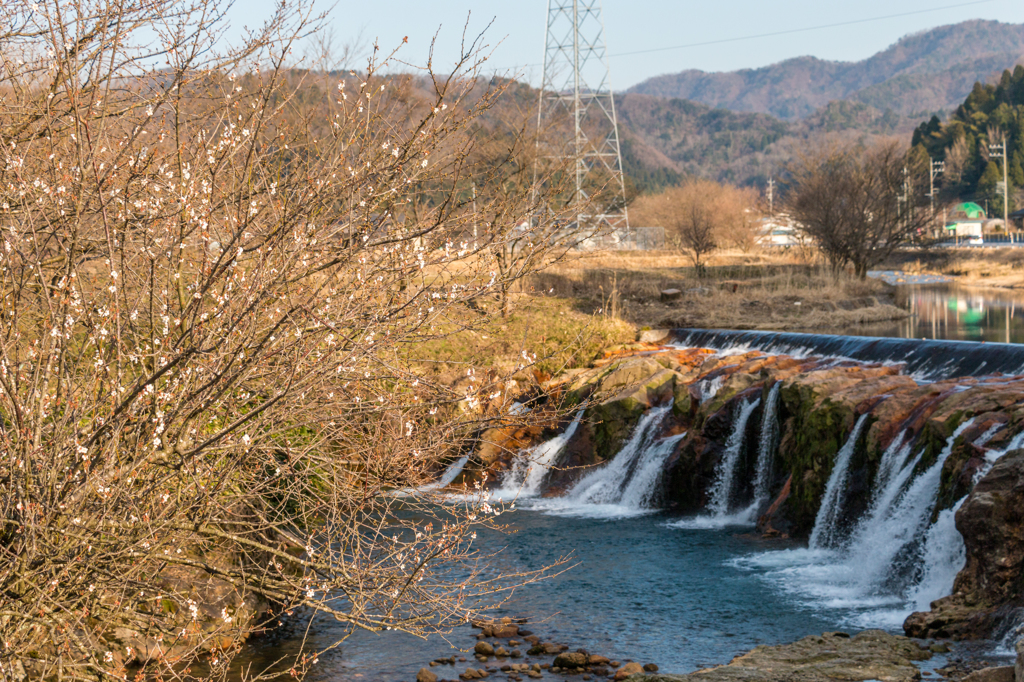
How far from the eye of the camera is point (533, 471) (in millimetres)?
13039

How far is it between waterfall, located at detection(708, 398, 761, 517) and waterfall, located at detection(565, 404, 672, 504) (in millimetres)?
1283

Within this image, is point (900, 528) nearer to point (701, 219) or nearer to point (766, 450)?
point (766, 450)

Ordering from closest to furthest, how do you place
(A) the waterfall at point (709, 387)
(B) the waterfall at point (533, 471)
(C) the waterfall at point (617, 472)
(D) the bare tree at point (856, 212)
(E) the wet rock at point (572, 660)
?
(E) the wet rock at point (572, 660) < (C) the waterfall at point (617, 472) < (A) the waterfall at point (709, 387) < (B) the waterfall at point (533, 471) < (D) the bare tree at point (856, 212)

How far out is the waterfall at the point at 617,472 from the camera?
12.1m

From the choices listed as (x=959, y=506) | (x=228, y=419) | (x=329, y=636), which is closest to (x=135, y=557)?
(x=228, y=419)

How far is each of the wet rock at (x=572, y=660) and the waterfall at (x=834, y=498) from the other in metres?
3.72

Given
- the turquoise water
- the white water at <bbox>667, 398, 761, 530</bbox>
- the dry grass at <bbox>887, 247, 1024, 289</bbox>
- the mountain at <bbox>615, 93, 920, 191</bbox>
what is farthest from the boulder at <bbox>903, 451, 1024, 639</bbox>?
the mountain at <bbox>615, 93, 920, 191</bbox>

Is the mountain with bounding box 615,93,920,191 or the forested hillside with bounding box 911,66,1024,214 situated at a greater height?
the mountain with bounding box 615,93,920,191

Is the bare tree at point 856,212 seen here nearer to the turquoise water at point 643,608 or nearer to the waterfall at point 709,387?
the waterfall at point 709,387

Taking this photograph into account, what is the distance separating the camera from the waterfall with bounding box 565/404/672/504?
12.1m

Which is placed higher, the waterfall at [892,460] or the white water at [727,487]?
the waterfall at [892,460]

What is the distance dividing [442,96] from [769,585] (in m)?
6.01

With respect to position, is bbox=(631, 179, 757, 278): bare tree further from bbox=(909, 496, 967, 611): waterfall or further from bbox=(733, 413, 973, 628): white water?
bbox=(909, 496, 967, 611): waterfall

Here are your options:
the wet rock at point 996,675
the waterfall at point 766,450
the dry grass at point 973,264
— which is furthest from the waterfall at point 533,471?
the dry grass at point 973,264
